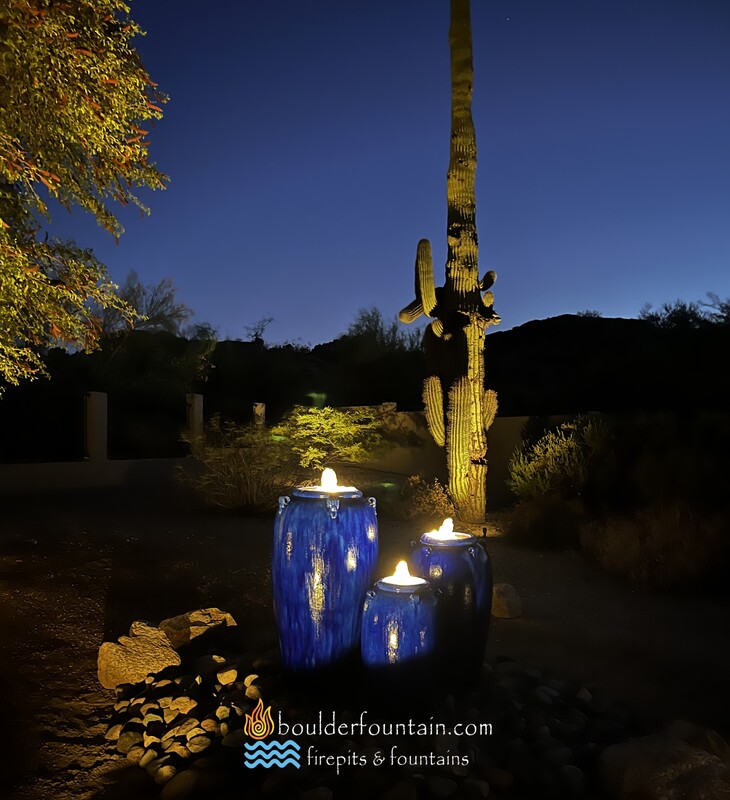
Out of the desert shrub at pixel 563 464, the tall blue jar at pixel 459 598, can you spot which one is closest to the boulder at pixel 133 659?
the tall blue jar at pixel 459 598

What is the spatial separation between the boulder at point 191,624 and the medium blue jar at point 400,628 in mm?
1696

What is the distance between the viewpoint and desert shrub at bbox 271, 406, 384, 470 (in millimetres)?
12996

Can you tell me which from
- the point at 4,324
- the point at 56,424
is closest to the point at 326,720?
the point at 4,324

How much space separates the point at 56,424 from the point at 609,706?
15492 millimetres

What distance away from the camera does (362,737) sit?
308 centimetres

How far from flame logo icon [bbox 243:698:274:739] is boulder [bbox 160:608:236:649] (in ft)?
4.21

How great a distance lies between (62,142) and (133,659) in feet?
14.0

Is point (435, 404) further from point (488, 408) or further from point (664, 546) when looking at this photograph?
point (664, 546)

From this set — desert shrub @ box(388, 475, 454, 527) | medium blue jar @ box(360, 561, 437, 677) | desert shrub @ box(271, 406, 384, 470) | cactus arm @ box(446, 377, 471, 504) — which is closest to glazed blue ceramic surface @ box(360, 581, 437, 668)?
medium blue jar @ box(360, 561, 437, 677)

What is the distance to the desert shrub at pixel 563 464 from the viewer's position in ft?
31.4

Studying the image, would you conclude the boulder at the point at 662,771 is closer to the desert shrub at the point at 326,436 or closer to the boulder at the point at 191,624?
the boulder at the point at 191,624

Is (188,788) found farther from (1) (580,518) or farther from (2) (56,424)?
(2) (56,424)

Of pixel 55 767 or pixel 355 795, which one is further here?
pixel 55 767

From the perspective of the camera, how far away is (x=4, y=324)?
5.87 metres
